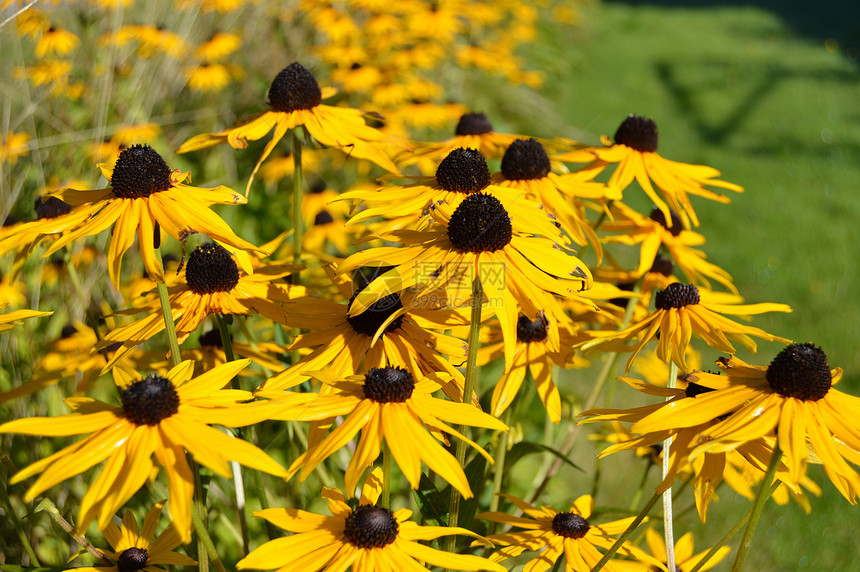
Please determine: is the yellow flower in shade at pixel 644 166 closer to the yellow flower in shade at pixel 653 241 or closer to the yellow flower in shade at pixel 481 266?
the yellow flower in shade at pixel 653 241

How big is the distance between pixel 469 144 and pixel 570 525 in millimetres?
1187

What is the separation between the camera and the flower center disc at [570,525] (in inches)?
56.2

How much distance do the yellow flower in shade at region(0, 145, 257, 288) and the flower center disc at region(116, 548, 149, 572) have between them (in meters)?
0.51

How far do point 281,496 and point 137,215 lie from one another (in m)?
1.21

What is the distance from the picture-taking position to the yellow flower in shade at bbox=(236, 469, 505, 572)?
44.0 inches

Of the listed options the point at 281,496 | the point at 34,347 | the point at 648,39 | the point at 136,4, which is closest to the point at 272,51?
the point at 136,4

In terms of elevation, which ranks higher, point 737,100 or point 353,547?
point 353,547

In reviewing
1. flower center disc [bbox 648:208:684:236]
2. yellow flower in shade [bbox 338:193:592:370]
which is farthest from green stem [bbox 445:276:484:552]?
flower center disc [bbox 648:208:684:236]

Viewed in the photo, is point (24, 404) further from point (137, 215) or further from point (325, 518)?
point (325, 518)

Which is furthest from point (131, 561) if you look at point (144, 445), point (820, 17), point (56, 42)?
point (820, 17)

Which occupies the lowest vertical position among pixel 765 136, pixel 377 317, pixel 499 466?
pixel 765 136

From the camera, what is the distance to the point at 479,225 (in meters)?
1.25

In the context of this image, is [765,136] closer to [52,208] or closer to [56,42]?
[56,42]

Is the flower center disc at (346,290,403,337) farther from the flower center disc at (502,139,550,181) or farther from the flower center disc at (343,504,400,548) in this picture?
the flower center disc at (502,139,550,181)
